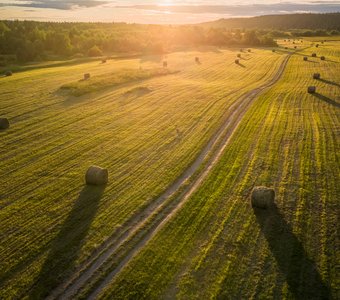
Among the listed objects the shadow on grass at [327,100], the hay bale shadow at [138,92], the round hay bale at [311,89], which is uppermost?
the round hay bale at [311,89]

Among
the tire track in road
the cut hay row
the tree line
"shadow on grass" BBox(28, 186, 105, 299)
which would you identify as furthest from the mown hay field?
the tree line

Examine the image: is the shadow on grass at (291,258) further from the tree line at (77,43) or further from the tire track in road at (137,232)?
the tree line at (77,43)

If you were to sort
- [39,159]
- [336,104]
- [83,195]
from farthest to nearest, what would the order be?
1. [336,104]
2. [39,159]
3. [83,195]

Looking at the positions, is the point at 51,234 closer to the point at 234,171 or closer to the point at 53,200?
the point at 53,200

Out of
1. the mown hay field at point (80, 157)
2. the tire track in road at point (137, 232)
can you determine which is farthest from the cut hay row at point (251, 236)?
the mown hay field at point (80, 157)

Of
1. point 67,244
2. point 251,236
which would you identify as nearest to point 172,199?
point 251,236

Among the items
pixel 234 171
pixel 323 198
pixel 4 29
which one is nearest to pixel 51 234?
pixel 234 171
